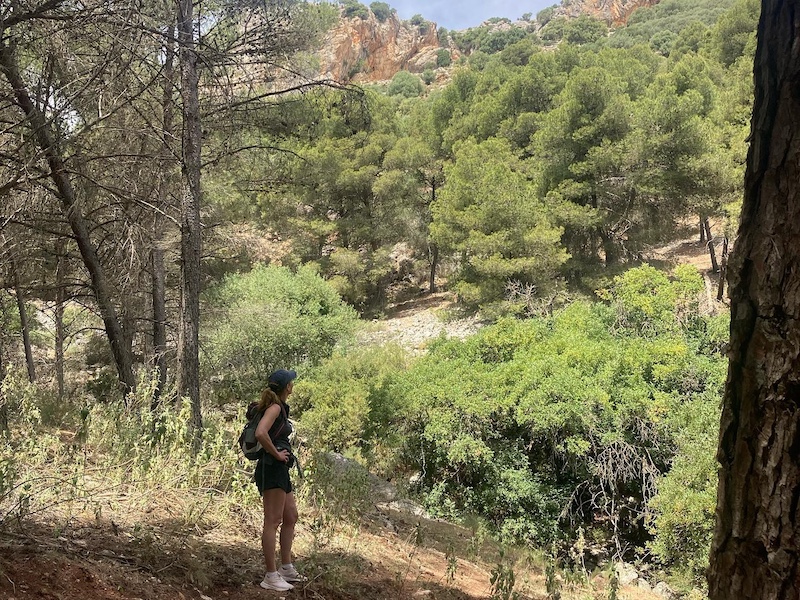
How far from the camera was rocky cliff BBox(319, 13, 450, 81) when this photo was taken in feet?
213

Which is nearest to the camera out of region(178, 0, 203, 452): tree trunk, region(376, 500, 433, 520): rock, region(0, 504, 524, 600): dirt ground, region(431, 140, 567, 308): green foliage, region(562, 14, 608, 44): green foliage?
region(0, 504, 524, 600): dirt ground

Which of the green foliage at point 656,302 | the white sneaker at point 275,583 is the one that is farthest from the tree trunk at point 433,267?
the white sneaker at point 275,583

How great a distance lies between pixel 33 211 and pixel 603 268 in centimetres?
1721

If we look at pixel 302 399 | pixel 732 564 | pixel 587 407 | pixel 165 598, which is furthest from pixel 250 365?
pixel 732 564

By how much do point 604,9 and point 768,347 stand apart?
86759mm

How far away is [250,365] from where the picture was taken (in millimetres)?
14297

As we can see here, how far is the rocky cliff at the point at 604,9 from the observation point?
70.6 m

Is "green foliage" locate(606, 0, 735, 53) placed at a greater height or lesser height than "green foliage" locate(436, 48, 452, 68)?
lesser

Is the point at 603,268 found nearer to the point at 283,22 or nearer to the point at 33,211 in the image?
the point at 283,22

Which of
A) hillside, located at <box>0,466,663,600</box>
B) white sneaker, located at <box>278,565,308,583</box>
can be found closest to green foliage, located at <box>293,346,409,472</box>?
hillside, located at <box>0,466,663,600</box>

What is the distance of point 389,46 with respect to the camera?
69250 mm

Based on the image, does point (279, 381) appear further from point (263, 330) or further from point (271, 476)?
point (263, 330)

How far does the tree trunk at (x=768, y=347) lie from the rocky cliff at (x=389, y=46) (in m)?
65.0

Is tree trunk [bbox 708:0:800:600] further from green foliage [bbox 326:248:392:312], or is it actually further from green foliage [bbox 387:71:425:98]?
green foliage [bbox 387:71:425:98]
